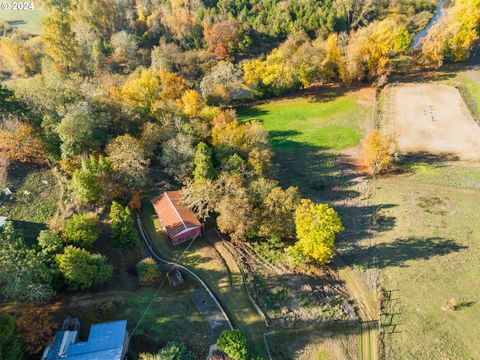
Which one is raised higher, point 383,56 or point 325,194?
point 383,56

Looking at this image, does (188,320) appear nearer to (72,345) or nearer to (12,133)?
(72,345)

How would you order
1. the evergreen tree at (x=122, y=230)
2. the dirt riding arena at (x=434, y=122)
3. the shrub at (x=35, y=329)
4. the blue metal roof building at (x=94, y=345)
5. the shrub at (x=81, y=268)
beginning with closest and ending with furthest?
the shrub at (x=35, y=329) < the blue metal roof building at (x=94, y=345) < the shrub at (x=81, y=268) < the evergreen tree at (x=122, y=230) < the dirt riding arena at (x=434, y=122)

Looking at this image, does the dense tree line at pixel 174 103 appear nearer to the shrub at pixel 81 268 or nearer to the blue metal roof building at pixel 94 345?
the shrub at pixel 81 268

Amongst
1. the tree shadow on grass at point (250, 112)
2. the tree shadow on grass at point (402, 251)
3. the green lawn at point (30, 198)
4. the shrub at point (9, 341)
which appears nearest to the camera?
the shrub at point (9, 341)

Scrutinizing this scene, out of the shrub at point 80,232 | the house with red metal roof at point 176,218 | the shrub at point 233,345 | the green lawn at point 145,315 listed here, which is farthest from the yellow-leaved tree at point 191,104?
the shrub at point 233,345

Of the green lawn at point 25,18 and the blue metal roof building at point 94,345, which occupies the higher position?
the green lawn at point 25,18

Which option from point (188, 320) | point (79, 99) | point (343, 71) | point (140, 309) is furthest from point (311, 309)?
point (343, 71)

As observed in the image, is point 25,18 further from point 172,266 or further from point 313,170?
point 172,266
